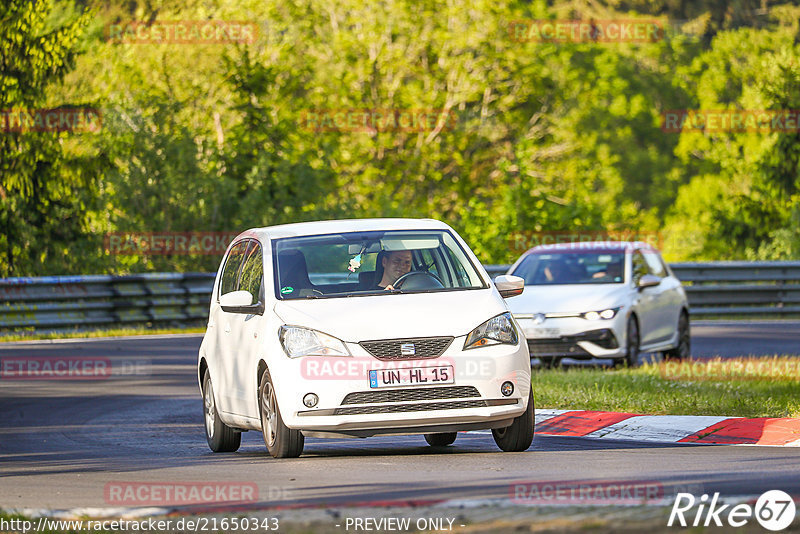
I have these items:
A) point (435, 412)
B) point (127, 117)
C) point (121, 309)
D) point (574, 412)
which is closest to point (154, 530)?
point (435, 412)

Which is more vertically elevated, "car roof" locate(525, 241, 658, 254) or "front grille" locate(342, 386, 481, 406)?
"front grille" locate(342, 386, 481, 406)

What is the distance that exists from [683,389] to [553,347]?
3754mm

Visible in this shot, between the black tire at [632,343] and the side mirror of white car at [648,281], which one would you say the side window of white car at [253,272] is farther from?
the side mirror of white car at [648,281]

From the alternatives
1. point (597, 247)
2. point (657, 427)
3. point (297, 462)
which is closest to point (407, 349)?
point (297, 462)

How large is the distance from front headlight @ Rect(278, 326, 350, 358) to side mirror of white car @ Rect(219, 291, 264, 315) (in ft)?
1.67

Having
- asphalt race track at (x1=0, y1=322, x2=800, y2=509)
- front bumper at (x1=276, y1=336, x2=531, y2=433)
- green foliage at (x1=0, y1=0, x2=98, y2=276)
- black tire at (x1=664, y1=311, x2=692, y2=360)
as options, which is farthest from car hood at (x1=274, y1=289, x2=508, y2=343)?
green foliage at (x1=0, y1=0, x2=98, y2=276)

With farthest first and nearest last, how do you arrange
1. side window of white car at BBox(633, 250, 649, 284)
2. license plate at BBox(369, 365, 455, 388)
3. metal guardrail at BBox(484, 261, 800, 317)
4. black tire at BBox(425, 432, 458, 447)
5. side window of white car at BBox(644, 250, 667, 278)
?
metal guardrail at BBox(484, 261, 800, 317)
side window of white car at BBox(644, 250, 667, 278)
side window of white car at BBox(633, 250, 649, 284)
black tire at BBox(425, 432, 458, 447)
license plate at BBox(369, 365, 455, 388)

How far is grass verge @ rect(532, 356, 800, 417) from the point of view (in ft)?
41.7

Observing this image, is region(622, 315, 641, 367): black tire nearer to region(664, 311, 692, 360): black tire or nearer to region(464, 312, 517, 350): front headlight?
region(664, 311, 692, 360): black tire

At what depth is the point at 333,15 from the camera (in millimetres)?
48125

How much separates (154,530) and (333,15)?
139ft

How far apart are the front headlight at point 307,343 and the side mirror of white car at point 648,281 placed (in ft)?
30.2

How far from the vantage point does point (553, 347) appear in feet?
58.7

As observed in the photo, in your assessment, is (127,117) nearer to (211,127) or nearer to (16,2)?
(16,2)
